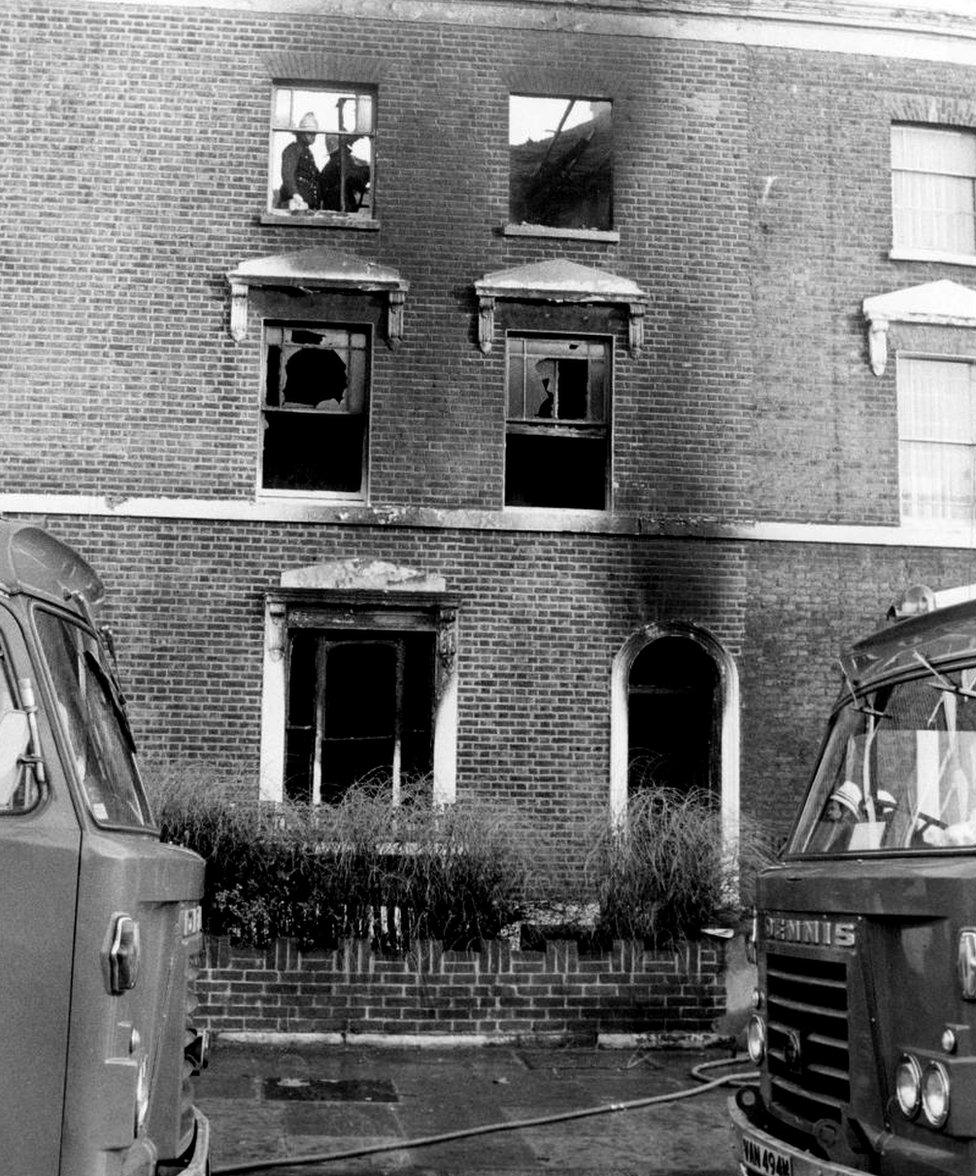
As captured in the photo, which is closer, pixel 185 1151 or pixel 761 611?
pixel 185 1151

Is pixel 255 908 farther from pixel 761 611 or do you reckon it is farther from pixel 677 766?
pixel 761 611

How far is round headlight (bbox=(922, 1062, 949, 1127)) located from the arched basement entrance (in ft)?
32.4

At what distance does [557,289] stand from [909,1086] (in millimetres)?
11320

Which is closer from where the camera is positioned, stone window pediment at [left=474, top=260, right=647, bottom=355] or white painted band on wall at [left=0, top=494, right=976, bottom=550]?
white painted band on wall at [left=0, top=494, right=976, bottom=550]

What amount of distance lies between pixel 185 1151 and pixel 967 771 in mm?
3079

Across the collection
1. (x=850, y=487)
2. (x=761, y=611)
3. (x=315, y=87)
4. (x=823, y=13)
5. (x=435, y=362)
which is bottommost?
(x=761, y=611)

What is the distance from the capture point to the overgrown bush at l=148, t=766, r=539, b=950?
10086 mm

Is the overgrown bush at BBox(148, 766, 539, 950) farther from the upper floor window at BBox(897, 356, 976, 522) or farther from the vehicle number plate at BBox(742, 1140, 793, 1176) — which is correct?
the upper floor window at BBox(897, 356, 976, 522)

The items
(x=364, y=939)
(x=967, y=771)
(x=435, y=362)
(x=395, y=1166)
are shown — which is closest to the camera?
(x=967, y=771)

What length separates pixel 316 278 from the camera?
Result: 14422mm

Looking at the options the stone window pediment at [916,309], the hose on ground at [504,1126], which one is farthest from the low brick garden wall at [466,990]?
the stone window pediment at [916,309]

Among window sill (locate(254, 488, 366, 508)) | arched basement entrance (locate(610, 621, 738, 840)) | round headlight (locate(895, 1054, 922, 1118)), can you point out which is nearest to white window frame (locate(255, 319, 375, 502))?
window sill (locate(254, 488, 366, 508))

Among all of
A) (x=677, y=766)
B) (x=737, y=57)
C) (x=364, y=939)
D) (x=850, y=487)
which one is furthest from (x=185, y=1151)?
(x=737, y=57)

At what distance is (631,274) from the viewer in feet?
49.2
